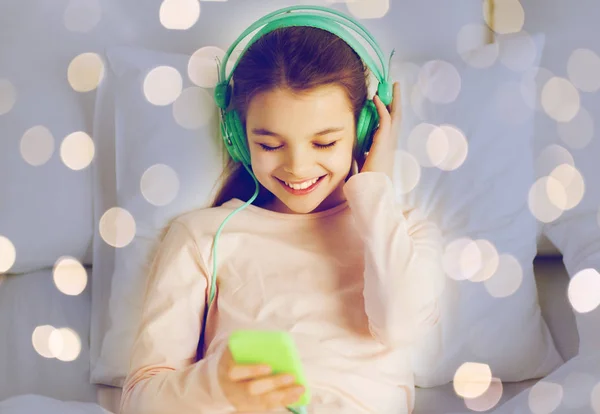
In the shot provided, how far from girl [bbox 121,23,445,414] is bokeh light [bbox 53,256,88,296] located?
0.88ft

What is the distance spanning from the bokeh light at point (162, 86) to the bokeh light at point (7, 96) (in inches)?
9.5

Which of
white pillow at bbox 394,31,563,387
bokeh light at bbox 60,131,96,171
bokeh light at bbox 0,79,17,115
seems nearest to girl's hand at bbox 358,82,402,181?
white pillow at bbox 394,31,563,387

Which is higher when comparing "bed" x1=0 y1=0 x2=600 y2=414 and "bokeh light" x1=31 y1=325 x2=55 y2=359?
"bed" x1=0 y1=0 x2=600 y2=414

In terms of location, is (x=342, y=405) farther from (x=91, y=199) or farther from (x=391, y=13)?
(x=391, y=13)

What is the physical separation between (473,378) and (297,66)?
22.3 inches

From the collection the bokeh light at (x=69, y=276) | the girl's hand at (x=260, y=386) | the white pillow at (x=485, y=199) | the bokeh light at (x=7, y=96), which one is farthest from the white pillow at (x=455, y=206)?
the girl's hand at (x=260, y=386)

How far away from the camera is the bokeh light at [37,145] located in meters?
1.11

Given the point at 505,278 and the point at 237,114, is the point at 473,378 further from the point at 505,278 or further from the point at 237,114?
the point at 237,114

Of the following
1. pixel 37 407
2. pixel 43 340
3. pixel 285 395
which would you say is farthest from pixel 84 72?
pixel 285 395

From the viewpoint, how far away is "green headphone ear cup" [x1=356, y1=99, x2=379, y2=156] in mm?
906

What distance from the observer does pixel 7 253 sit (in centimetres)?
112

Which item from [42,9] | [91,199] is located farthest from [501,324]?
[42,9]

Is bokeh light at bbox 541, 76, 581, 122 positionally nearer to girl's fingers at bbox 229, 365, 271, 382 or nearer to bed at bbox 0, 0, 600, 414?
bed at bbox 0, 0, 600, 414

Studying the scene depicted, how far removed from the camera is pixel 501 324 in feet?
3.36
